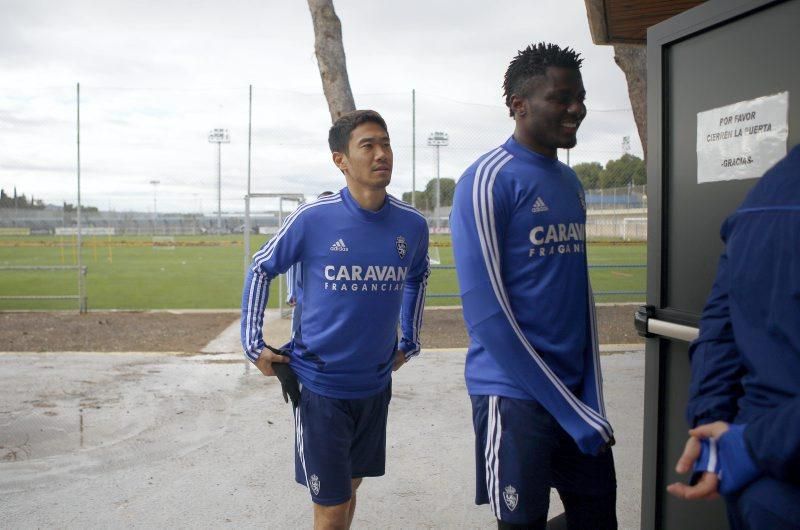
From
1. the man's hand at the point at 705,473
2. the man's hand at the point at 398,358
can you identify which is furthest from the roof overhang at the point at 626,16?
the man's hand at the point at 705,473

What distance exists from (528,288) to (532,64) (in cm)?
76

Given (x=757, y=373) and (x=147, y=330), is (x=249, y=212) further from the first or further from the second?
(x=757, y=373)

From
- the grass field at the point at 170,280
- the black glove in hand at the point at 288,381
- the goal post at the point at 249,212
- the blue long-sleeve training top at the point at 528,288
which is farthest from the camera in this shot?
the grass field at the point at 170,280

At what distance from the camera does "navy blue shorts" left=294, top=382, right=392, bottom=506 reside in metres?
2.93

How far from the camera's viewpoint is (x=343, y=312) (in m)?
3.01

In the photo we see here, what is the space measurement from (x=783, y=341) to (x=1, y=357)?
877 cm

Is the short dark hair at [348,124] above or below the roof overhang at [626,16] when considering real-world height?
below

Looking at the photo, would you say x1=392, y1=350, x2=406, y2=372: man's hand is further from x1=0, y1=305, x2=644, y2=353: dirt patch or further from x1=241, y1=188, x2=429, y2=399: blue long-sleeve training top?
x1=0, y1=305, x2=644, y2=353: dirt patch

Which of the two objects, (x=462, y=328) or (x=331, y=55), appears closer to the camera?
(x=331, y=55)

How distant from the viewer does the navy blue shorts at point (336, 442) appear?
2932 millimetres

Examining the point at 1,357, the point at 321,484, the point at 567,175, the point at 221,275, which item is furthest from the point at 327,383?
the point at 221,275

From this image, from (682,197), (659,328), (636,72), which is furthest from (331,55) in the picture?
(659,328)

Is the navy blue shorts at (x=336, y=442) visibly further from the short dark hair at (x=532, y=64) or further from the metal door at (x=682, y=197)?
the short dark hair at (x=532, y=64)

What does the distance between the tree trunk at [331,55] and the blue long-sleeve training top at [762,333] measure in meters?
7.36
